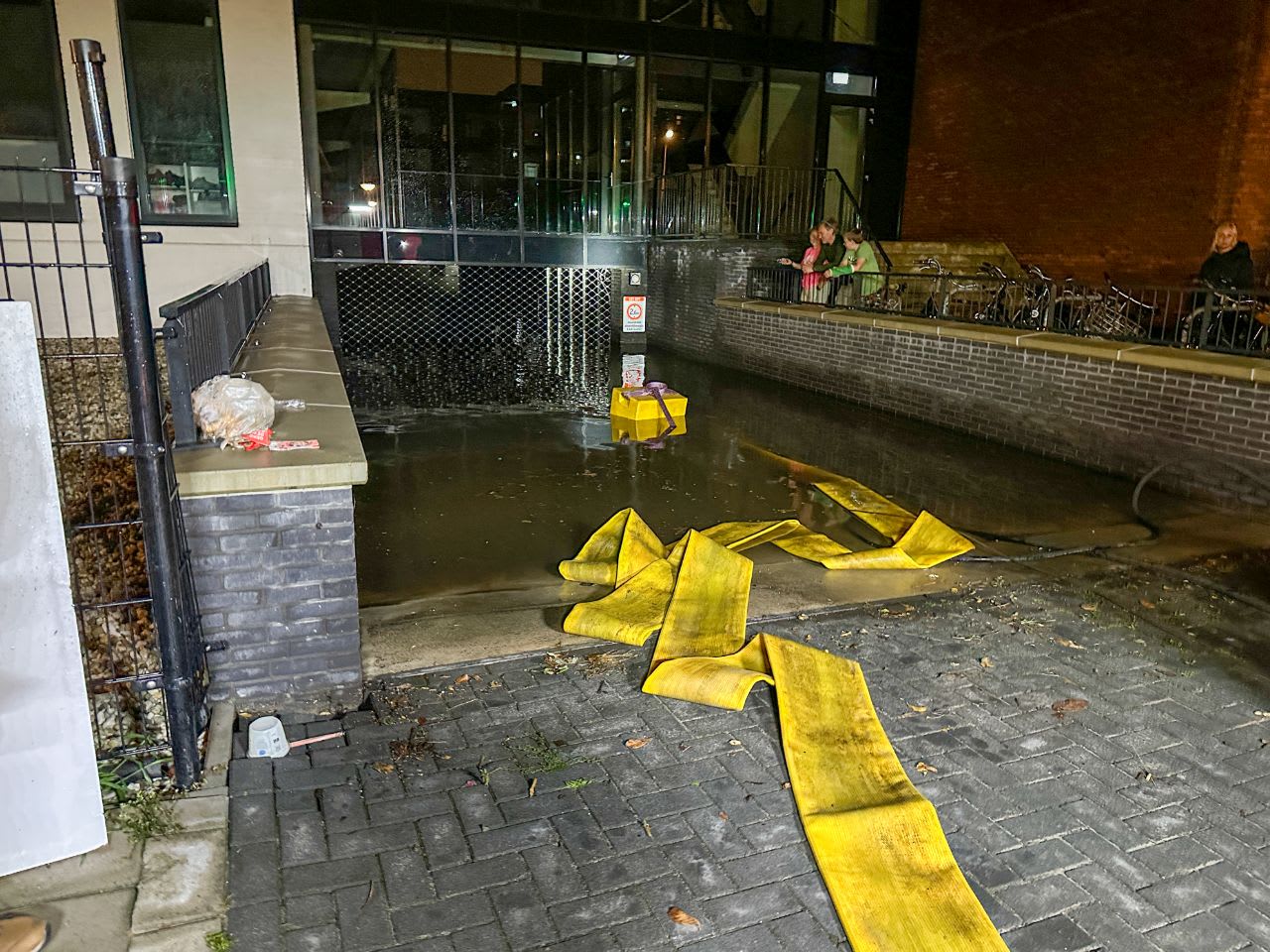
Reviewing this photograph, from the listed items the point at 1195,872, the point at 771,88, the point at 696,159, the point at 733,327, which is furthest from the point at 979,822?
the point at 771,88

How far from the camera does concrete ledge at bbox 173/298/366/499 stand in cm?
337

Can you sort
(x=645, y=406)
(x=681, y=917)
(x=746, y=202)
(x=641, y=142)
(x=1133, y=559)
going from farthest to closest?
(x=641, y=142) → (x=746, y=202) → (x=645, y=406) → (x=1133, y=559) → (x=681, y=917)

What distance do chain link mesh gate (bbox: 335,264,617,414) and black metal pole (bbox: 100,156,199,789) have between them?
Answer: 909cm

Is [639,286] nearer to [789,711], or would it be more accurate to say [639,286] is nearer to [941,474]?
[941,474]

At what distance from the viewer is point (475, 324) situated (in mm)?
16484

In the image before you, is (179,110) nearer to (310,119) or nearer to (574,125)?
(310,119)

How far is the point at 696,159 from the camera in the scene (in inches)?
677

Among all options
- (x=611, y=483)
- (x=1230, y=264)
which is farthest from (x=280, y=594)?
(x=1230, y=264)

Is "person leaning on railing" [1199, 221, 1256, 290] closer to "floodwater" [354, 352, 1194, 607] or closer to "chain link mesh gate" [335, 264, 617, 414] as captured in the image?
"floodwater" [354, 352, 1194, 607]

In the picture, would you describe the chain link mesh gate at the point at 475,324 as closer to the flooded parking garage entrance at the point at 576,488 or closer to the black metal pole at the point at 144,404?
the flooded parking garage entrance at the point at 576,488

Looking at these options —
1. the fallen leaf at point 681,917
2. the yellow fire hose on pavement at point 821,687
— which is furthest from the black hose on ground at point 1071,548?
the fallen leaf at point 681,917

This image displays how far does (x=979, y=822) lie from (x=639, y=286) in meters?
14.5

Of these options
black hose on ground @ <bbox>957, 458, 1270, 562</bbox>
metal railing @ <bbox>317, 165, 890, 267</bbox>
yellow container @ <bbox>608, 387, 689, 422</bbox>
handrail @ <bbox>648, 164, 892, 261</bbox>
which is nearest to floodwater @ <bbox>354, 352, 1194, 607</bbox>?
black hose on ground @ <bbox>957, 458, 1270, 562</bbox>

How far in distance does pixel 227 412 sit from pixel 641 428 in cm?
584
